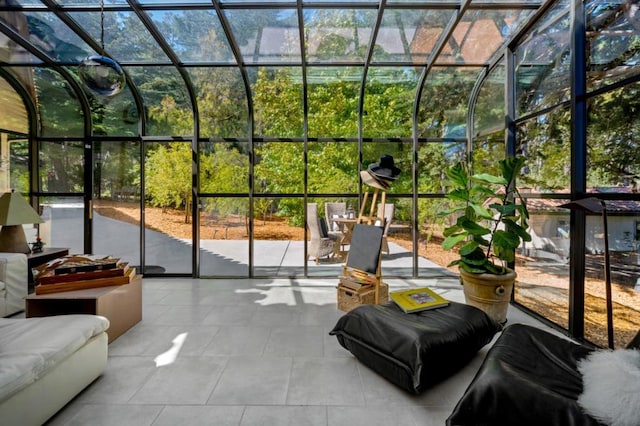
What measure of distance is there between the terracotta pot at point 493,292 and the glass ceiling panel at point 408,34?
3.45 meters

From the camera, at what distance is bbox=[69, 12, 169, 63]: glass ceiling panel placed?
423 cm

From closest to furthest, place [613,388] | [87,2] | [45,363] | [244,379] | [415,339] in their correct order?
[613,388] → [45,363] → [415,339] → [244,379] → [87,2]

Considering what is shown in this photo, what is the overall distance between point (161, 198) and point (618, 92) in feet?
20.7

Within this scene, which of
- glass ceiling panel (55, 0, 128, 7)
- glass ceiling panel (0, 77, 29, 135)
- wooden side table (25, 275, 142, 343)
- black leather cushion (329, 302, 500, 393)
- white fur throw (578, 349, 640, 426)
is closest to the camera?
white fur throw (578, 349, 640, 426)

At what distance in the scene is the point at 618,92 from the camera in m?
2.89

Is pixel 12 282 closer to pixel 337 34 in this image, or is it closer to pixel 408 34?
pixel 337 34

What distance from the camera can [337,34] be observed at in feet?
15.1

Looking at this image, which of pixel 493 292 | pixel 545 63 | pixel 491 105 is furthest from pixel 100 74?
pixel 491 105

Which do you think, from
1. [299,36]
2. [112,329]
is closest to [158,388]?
[112,329]

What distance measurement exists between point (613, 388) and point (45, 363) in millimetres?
3100

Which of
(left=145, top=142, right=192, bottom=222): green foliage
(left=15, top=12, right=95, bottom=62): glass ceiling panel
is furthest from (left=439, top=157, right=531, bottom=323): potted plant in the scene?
(left=15, top=12, right=95, bottom=62): glass ceiling panel

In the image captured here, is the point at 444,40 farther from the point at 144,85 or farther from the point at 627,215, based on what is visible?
the point at 144,85

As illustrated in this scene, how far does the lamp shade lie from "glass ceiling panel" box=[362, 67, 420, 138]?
5047mm

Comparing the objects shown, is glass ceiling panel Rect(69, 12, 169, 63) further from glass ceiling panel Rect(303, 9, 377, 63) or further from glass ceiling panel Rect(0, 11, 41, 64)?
glass ceiling panel Rect(303, 9, 377, 63)
